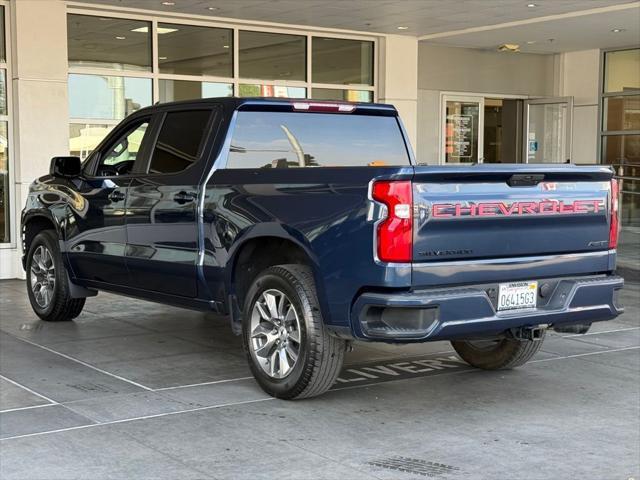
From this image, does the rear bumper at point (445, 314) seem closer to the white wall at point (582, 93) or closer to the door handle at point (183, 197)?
the door handle at point (183, 197)

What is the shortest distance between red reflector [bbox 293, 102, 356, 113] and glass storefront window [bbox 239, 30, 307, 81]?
821 centimetres

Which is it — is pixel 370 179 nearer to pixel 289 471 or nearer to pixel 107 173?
pixel 289 471

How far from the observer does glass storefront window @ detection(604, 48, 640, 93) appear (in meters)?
19.2

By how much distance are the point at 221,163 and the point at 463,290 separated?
2154mm

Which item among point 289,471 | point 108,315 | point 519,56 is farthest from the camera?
point 519,56

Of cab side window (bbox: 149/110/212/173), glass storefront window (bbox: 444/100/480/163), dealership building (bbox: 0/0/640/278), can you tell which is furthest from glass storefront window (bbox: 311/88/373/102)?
cab side window (bbox: 149/110/212/173)

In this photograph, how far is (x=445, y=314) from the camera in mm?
5227

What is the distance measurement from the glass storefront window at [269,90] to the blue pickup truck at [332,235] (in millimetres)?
7473

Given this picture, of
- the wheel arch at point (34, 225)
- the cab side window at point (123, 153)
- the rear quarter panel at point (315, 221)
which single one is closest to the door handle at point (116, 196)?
the cab side window at point (123, 153)

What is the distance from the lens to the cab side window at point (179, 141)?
6859 mm

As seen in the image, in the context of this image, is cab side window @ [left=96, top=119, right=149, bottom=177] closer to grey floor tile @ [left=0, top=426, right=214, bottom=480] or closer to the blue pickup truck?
the blue pickup truck

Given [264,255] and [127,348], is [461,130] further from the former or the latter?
[264,255]

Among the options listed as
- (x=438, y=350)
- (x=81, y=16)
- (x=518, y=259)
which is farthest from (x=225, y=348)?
(x=81, y=16)

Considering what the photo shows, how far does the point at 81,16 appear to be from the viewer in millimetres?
13375
